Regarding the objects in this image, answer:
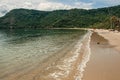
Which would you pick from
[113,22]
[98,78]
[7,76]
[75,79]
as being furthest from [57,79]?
[113,22]

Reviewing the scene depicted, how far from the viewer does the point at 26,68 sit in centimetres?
2573

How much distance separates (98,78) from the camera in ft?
64.8

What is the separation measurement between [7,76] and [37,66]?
567cm

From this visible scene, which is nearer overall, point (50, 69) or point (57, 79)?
point (57, 79)

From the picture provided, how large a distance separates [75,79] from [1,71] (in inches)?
354

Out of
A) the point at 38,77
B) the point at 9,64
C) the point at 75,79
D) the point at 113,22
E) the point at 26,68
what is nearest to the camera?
the point at 75,79

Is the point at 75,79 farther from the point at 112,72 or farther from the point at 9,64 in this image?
the point at 9,64

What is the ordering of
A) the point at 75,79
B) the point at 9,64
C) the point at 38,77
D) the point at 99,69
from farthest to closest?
the point at 9,64, the point at 99,69, the point at 38,77, the point at 75,79

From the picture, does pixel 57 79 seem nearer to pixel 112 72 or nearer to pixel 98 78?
pixel 98 78

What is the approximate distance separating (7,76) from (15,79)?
1.61 metres

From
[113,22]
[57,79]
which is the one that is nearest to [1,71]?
[57,79]

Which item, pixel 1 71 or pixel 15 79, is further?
pixel 1 71

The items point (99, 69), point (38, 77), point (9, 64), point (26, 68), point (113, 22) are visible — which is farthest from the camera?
point (113, 22)

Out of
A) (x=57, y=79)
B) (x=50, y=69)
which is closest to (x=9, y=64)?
(x=50, y=69)
